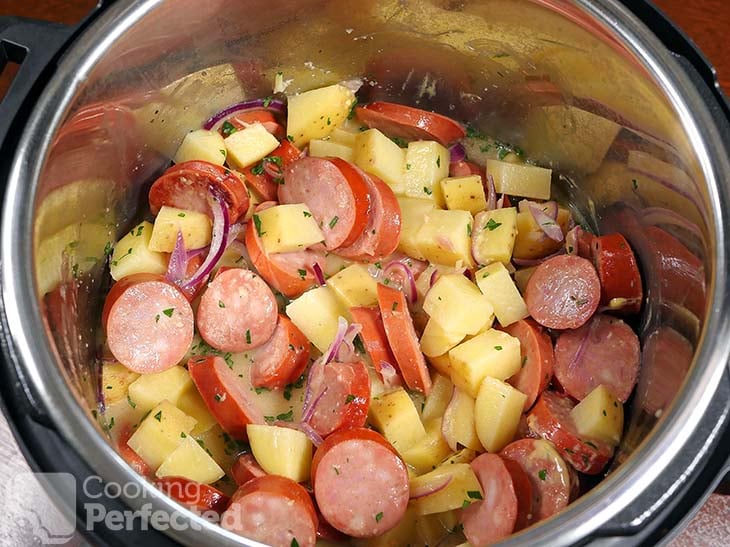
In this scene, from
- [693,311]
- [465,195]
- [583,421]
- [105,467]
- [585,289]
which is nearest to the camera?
[105,467]

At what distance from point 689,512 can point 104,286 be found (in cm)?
125

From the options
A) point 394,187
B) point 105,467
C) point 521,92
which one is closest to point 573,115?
point 521,92

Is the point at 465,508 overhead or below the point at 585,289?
below

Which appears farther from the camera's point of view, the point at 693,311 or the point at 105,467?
the point at 693,311

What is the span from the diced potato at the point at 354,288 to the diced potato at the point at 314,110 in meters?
0.38

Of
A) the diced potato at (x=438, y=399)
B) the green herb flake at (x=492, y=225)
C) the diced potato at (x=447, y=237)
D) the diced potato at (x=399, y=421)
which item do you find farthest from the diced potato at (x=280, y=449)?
the green herb flake at (x=492, y=225)

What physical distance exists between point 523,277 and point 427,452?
0.46m

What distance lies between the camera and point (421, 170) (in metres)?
1.88

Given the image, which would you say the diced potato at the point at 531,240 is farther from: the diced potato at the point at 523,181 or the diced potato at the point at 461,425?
the diced potato at the point at 461,425

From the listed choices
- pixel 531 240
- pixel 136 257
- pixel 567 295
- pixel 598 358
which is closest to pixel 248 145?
pixel 136 257

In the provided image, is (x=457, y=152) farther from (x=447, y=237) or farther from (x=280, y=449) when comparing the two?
(x=280, y=449)

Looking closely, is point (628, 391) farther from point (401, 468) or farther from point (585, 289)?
point (401, 468)

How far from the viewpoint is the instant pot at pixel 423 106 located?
3.95ft

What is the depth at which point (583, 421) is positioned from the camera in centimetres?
159
